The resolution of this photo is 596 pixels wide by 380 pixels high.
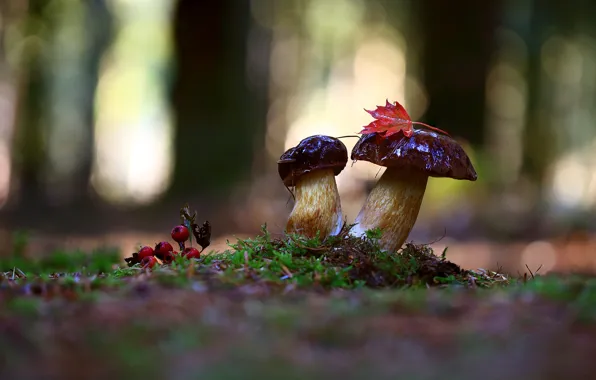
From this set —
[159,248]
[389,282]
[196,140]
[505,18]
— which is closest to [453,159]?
[389,282]

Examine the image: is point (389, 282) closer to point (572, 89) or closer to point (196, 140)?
point (196, 140)

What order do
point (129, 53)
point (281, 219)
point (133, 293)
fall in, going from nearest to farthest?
point (133, 293) → point (281, 219) → point (129, 53)

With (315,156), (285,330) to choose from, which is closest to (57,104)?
(315,156)

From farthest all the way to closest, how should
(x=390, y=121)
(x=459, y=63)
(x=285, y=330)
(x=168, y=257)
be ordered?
(x=459, y=63) < (x=168, y=257) < (x=390, y=121) < (x=285, y=330)

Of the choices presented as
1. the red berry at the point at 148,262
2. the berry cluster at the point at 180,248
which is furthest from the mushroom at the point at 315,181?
the red berry at the point at 148,262

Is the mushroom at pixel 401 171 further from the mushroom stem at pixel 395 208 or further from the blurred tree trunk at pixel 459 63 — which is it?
the blurred tree trunk at pixel 459 63

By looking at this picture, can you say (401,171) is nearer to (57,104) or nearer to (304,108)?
(304,108)

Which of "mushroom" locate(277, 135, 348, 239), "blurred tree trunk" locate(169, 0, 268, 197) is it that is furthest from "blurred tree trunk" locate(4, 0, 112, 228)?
"mushroom" locate(277, 135, 348, 239)
